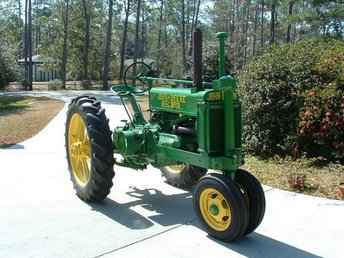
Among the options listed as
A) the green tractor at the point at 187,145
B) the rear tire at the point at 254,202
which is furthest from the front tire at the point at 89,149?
the rear tire at the point at 254,202

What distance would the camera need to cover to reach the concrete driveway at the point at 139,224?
4312 millimetres

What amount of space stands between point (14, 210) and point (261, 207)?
2.68 metres

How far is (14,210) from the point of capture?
17.9 ft

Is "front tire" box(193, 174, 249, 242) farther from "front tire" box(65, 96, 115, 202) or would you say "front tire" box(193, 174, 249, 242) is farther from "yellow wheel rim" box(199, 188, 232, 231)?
"front tire" box(65, 96, 115, 202)

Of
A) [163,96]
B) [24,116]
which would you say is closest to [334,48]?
[163,96]

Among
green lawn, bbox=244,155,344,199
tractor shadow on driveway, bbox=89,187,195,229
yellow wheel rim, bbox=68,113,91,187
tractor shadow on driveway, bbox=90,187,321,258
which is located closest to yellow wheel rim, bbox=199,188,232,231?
tractor shadow on driveway, bbox=90,187,321,258

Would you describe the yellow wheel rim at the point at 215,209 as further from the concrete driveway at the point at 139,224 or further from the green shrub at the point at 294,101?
the green shrub at the point at 294,101

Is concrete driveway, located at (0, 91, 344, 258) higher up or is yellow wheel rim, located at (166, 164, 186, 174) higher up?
yellow wheel rim, located at (166, 164, 186, 174)

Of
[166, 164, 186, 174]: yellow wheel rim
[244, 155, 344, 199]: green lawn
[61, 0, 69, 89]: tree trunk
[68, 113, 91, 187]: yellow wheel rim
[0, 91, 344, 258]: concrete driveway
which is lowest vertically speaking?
[0, 91, 344, 258]: concrete driveway

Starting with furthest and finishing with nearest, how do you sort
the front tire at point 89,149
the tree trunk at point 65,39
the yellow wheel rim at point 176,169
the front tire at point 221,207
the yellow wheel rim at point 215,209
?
1. the tree trunk at point 65,39
2. the yellow wheel rim at point 176,169
3. the front tire at point 89,149
4. the yellow wheel rim at point 215,209
5. the front tire at point 221,207

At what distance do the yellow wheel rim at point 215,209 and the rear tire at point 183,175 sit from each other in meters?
1.47

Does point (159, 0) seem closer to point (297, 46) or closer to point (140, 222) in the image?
point (297, 46)

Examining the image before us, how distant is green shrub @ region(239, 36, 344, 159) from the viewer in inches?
293

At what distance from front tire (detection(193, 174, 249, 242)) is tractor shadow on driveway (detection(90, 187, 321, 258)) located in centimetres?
12
